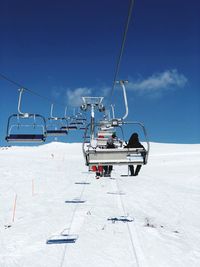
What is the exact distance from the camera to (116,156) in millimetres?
9320

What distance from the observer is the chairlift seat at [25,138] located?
569 inches

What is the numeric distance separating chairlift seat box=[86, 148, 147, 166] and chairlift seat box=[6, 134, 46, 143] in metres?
5.70

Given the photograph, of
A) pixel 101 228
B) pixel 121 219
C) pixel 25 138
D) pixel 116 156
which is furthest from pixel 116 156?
pixel 25 138

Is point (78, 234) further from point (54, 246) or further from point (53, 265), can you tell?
point (53, 265)

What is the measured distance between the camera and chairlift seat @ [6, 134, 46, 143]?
47.4 ft

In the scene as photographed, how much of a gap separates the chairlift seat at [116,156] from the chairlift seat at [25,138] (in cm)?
570

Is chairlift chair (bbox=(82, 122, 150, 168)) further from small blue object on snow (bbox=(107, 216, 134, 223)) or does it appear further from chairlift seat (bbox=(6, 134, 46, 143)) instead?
chairlift seat (bbox=(6, 134, 46, 143))

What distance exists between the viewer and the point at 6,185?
2497cm

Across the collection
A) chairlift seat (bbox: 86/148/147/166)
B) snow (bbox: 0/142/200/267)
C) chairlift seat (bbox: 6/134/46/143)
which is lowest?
snow (bbox: 0/142/200/267)

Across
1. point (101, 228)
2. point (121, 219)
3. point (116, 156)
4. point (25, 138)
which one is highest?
point (25, 138)

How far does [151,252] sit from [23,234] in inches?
178

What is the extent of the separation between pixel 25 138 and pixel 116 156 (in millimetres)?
6289

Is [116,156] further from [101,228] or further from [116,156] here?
[101,228]

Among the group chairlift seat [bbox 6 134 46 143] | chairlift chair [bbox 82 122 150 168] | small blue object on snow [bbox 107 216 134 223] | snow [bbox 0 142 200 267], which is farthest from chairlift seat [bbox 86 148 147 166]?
chairlift seat [bbox 6 134 46 143]
